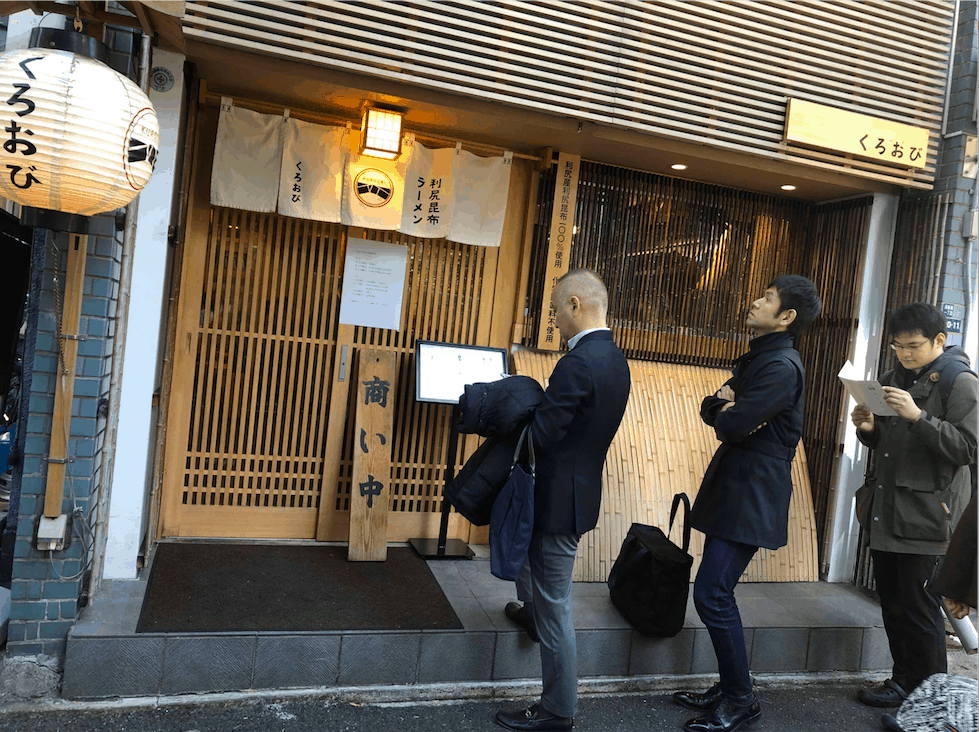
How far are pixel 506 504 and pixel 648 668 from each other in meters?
1.97

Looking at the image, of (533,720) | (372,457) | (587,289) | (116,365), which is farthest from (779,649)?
(116,365)

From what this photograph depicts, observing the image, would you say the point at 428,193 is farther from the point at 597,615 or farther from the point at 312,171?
the point at 597,615

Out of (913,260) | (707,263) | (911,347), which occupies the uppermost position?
(913,260)

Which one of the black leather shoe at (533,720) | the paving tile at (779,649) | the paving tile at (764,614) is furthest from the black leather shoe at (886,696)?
the black leather shoe at (533,720)

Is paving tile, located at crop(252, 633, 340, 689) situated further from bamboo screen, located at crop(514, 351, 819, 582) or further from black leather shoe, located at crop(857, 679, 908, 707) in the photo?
black leather shoe, located at crop(857, 679, 908, 707)

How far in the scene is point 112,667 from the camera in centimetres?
413

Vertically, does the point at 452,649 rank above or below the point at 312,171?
below

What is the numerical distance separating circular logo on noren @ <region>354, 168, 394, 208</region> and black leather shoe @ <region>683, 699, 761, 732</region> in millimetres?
4365

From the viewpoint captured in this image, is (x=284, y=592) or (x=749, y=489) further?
(x=284, y=592)

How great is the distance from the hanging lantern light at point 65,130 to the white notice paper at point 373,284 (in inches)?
112

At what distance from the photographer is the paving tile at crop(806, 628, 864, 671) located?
553 centimetres

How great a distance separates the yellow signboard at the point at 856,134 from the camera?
6066 mm

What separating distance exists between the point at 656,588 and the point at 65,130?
4303 mm

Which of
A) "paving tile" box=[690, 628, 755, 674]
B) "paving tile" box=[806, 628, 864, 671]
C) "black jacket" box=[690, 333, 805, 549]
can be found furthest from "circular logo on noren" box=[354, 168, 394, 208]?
"paving tile" box=[806, 628, 864, 671]
